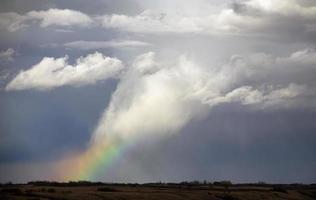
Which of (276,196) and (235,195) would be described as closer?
(235,195)

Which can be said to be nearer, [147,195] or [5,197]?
[5,197]

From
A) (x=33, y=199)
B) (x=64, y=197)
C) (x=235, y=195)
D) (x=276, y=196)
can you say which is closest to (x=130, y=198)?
(x=64, y=197)

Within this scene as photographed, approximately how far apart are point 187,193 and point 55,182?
53676 mm

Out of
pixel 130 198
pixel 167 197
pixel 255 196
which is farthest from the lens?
pixel 255 196

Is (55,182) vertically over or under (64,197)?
over

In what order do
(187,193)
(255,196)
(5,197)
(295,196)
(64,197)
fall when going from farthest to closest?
(295,196) < (255,196) < (187,193) < (64,197) < (5,197)

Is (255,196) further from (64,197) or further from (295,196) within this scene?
(64,197)

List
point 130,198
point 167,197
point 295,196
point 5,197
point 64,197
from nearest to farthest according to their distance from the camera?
point 5,197 < point 64,197 < point 130,198 < point 167,197 < point 295,196

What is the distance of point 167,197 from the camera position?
15000 cm

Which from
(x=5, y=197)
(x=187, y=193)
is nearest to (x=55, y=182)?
(x=187, y=193)

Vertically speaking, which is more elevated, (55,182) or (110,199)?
(55,182)

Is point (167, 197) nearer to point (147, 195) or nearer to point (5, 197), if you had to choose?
point (147, 195)

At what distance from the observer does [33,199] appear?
12000cm

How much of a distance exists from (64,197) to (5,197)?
549 inches
